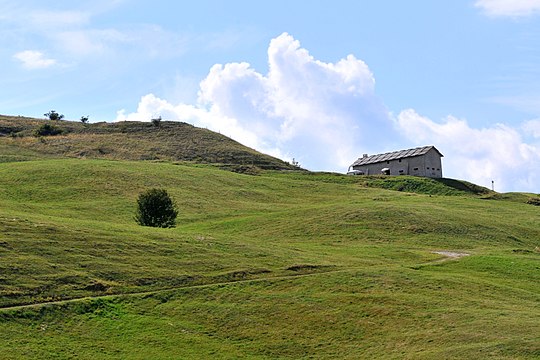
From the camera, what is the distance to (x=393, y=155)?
407 ft

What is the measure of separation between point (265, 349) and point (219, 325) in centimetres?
343

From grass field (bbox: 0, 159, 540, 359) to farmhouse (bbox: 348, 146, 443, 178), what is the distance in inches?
1733

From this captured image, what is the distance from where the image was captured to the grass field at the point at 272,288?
36.4 metres

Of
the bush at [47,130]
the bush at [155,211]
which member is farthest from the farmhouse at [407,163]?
the bush at [155,211]

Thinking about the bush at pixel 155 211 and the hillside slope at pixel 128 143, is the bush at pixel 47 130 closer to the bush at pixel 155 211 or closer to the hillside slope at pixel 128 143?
the hillside slope at pixel 128 143

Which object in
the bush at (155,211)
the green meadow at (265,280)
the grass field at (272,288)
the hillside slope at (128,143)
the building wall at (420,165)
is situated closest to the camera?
the grass field at (272,288)

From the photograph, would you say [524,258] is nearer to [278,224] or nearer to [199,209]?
[278,224]

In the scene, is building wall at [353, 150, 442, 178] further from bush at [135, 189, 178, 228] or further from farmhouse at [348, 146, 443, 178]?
bush at [135, 189, 178, 228]

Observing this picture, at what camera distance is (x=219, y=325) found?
39438 mm

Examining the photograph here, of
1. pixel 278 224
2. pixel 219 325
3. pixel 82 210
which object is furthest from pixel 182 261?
pixel 82 210

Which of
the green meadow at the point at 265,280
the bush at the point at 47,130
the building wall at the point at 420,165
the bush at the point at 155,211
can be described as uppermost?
the bush at the point at 47,130

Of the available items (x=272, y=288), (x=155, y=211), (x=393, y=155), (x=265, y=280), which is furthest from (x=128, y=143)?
(x=272, y=288)

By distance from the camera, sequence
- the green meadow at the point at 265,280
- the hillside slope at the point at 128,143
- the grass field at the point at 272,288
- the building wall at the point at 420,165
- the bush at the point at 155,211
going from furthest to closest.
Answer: the hillside slope at the point at 128,143, the building wall at the point at 420,165, the bush at the point at 155,211, the green meadow at the point at 265,280, the grass field at the point at 272,288

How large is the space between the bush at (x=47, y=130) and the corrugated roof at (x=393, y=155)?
163 feet
